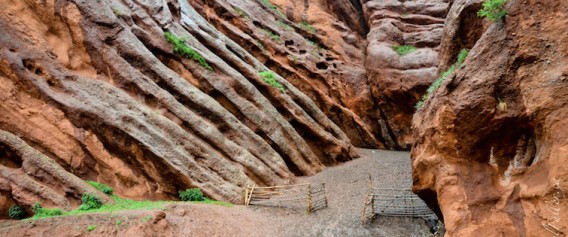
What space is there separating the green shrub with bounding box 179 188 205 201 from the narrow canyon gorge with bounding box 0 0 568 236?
317 mm

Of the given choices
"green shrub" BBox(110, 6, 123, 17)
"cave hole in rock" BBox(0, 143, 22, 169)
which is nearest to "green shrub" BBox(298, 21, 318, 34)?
"green shrub" BBox(110, 6, 123, 17)

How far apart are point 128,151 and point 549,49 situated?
1239 centimetres

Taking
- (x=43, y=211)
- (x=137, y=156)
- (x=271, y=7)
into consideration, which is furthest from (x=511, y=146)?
(x=271, y=7)

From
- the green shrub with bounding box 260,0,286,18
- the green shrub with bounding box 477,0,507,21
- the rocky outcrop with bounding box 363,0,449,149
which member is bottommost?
Answer: the green shrub with bounding box 477,0,507,21

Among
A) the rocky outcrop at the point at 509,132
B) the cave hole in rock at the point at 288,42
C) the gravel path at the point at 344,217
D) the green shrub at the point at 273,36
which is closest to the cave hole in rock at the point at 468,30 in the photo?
the rocky outcrop at the point at 509,132

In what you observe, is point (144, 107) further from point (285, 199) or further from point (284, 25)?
point (284, 25)

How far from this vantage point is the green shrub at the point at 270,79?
784 inches

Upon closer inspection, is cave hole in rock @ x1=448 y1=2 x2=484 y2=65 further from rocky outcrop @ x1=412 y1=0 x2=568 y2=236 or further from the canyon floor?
the canyon floor

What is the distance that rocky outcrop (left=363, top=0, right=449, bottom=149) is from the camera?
2339cm

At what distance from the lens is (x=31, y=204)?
29.4 ft

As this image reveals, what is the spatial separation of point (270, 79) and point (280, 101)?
159 cm

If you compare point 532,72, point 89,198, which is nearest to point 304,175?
point 89,198

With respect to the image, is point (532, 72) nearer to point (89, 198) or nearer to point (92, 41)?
point (89, 198)

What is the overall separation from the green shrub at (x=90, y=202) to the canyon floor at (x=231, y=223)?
1.15 m
